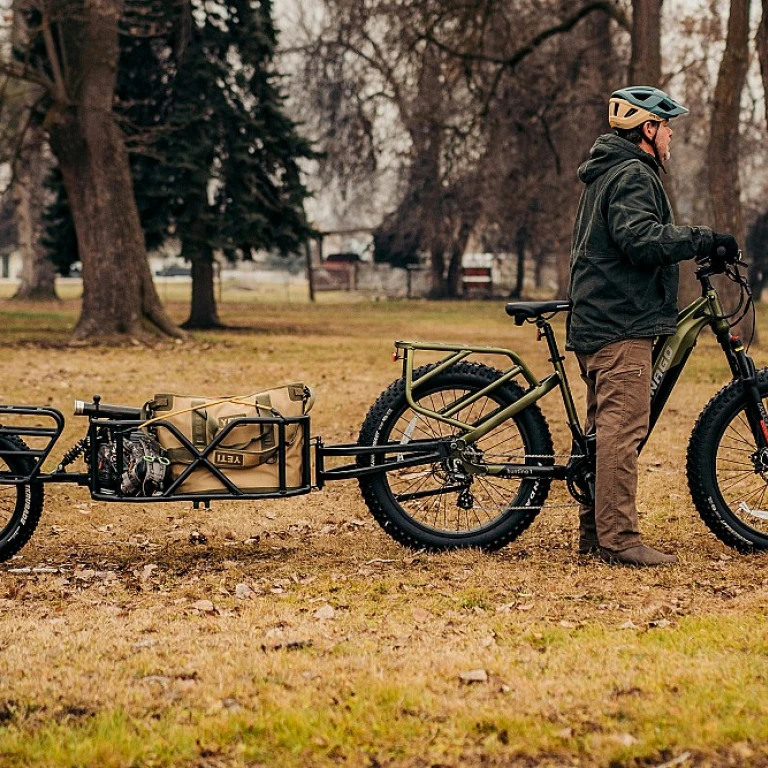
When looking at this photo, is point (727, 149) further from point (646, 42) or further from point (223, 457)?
point (223, 457)

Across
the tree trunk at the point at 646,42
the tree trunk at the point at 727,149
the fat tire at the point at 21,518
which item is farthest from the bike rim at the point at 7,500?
the tree trunk at the point at 646,42

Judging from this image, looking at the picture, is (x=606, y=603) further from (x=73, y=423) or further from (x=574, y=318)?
(x=73, y=423)

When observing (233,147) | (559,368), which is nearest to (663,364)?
(559,368)

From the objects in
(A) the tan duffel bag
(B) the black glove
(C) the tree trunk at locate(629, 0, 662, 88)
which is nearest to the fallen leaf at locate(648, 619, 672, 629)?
(B) the black glove

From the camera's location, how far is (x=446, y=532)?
6.32m

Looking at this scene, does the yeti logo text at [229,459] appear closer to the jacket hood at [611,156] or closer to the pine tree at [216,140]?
the jacket hood at [611,156]

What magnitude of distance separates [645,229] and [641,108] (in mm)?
591

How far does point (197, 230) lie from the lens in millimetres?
27219

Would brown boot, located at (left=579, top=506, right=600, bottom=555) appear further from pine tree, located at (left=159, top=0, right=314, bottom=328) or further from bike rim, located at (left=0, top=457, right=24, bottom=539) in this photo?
pine tree, located at (left=159, top=0, right=314, bottom=328)

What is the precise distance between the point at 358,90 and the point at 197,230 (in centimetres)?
822

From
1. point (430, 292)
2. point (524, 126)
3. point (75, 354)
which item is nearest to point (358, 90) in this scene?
point (524, 126)

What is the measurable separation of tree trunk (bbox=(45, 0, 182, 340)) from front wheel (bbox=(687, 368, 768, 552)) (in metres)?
16.6

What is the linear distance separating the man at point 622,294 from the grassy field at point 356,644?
30cm

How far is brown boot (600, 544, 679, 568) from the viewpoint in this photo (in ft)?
19.7
